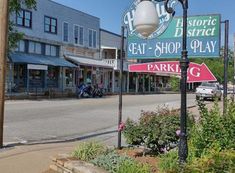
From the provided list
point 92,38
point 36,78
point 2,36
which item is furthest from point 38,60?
point 2,36

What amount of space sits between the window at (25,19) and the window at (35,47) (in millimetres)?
1617

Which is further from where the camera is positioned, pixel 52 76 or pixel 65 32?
pixel 65 32

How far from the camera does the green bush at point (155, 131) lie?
7668 mm

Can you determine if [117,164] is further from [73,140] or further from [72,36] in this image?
[72,36]

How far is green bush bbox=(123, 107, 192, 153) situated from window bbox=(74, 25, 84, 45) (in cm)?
3984

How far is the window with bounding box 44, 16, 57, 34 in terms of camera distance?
41938mm

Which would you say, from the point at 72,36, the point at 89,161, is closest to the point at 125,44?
the point at 89,161

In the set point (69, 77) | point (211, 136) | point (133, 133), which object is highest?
point (69, 77)

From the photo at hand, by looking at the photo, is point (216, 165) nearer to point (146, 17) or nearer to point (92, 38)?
point (146, 17)

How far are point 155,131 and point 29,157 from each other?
279cm

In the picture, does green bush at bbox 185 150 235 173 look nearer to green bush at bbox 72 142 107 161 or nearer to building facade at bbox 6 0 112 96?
green bush at bbox 72 142 107 161

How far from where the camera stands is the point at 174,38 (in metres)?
8.46

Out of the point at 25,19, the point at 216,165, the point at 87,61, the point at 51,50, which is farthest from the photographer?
the point at 87,61

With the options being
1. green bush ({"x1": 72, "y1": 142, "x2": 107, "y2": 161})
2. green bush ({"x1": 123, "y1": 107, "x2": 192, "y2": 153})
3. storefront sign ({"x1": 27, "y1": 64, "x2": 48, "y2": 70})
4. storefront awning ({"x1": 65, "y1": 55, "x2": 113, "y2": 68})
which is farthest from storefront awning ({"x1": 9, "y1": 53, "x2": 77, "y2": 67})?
green bush ({"x1": 72, "y1": 142, "x2": 107, "y2": 161})
